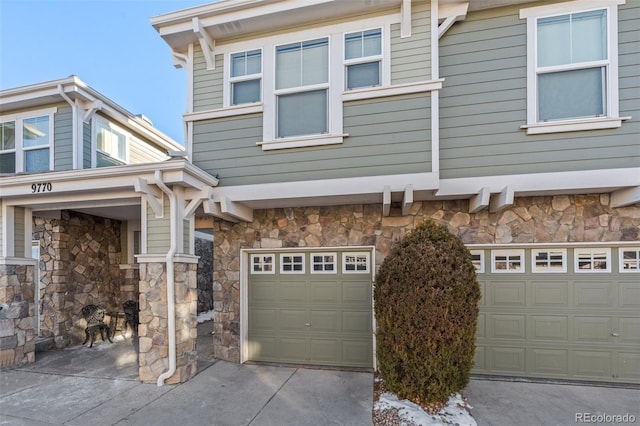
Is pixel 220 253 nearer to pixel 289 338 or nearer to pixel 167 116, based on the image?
pixel 289 338

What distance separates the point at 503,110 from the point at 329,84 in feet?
8.13

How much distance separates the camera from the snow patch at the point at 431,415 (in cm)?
361

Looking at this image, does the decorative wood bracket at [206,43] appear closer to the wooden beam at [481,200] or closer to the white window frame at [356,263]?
the white window frame at [356,263]

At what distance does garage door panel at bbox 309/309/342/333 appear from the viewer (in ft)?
18.1

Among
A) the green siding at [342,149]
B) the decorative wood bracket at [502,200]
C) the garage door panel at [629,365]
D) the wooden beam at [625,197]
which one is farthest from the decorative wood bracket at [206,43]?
the garage door panel at [629,365]

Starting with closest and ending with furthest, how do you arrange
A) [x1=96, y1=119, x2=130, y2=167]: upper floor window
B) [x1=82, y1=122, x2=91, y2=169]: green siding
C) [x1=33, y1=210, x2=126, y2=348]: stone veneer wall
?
[x1=33, y1=210, x2=126, y2=348]: stone veneer wall → [x1=82, y1=122, x2=91, y2=169]: green siding → [x1=96, y1=119, x2=130, y2=167]: upper floor window

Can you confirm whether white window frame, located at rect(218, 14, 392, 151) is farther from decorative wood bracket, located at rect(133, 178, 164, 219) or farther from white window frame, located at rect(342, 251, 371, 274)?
white window frame, located at rect(342, 251, 371, 274)

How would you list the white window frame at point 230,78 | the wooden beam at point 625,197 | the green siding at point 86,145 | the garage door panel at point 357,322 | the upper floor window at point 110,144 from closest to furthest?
the wooden beam at point 625,197 → the white window frame at point 230,78 → the garage door panel at point 357,322 → the green siding at point 86,145 → the upper floor window at point 110,144

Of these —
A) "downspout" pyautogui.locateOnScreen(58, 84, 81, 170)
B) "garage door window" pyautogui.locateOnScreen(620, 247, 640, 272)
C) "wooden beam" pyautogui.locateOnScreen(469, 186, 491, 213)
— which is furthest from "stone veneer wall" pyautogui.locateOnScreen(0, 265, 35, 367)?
"garage door window" pyautogui.locateOnScreen(620, 247, 640, 272)

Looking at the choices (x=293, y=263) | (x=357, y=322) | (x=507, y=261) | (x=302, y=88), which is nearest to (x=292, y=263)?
(x=293, y=263)

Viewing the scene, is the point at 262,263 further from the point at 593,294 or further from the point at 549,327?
the point at 593,294

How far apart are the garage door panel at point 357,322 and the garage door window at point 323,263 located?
0.74 m

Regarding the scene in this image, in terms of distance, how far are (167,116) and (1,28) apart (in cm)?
7486

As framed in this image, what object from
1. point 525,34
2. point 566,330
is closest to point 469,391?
point 566,330
